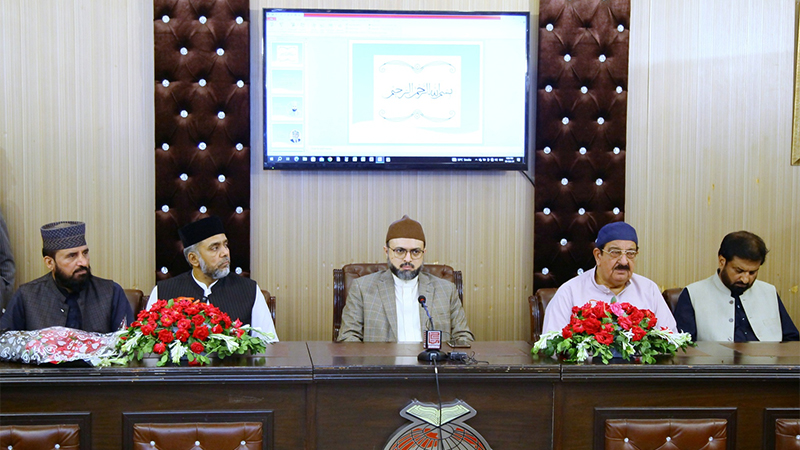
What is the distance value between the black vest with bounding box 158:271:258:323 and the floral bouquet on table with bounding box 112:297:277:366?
0.90 meters

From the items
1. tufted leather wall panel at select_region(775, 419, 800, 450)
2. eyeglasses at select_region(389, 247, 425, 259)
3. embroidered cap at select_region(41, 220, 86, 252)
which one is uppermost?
embroidered cap at select_region(41, 220, 86, 252)

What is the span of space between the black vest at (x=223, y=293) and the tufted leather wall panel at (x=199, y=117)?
34 cm

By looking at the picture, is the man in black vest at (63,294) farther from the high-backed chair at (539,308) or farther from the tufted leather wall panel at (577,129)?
the tufted leather wall panel at (577,129)

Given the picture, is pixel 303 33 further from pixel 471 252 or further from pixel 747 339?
pixel 747 339

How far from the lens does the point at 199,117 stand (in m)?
3.80

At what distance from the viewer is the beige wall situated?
12.5ft

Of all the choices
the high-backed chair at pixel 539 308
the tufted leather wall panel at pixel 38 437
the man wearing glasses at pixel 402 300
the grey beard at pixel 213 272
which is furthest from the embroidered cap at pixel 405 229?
the tufted leather wall panel at pixel 38 437

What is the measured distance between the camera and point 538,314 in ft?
11.8

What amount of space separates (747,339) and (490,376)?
176cm

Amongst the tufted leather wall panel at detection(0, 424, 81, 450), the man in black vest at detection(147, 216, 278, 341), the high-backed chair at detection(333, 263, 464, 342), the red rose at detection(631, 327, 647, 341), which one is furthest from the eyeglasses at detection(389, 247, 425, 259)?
the tufted leather wall panel at detection(0, 424, 81, 450)

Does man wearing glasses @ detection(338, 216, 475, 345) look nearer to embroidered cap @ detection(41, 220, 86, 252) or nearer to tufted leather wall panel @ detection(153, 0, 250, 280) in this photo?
tufted leather wall panel @ detection(153, 0, 250, 280)

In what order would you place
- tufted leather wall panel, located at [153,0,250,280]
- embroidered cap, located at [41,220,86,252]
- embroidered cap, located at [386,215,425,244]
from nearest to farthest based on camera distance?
embroidered cap, located at [41,220,86,252]
embroidered cap, located at [386,215,425,244]
tufted leather wall panel, located at [153,0,250,280]

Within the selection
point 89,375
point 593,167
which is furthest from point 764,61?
point 89,375

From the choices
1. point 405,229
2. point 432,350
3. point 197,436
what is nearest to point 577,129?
point 405,229
